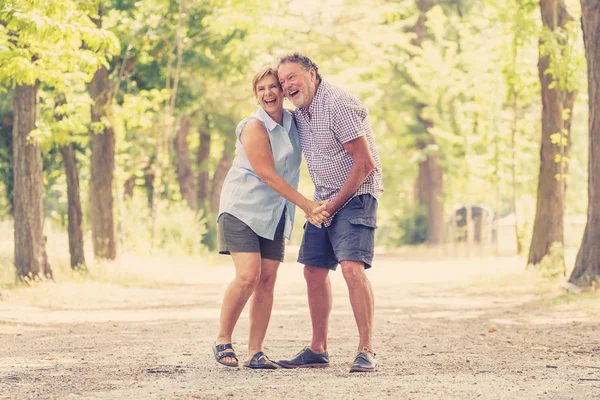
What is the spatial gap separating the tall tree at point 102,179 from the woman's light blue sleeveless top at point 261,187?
537 inches

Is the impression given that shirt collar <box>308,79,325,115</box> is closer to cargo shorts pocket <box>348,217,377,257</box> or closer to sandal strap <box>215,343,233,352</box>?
cargo shorts pocket <box>348,217,377,257</box>

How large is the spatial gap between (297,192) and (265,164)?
0.96ft

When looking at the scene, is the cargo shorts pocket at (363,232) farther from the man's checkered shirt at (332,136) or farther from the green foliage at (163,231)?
the green foliage at (163,231)

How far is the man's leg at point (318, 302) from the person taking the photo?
8.27 meters

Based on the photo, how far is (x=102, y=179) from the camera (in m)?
21.7

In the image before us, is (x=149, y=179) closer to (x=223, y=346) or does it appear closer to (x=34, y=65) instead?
(x=34, y=65)

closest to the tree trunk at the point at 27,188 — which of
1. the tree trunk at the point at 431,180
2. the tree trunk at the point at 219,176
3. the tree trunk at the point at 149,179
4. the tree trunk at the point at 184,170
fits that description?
the tree trunk at the point at 184,170

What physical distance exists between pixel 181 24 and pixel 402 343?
15.8 m

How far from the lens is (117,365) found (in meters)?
8.36

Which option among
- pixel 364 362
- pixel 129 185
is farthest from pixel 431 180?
pixel 364 362

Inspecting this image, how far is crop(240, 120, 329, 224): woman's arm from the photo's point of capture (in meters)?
7.86

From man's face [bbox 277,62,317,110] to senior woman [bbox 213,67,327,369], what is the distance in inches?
3.5

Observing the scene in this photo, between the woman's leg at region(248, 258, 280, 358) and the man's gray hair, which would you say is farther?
the woman's leg at region(248, 258, 280, 358)

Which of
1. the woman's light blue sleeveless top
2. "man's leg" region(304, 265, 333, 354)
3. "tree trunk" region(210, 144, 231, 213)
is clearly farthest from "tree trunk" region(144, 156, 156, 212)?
the woman's light blue sleeveless top
